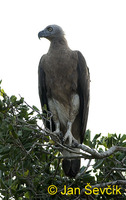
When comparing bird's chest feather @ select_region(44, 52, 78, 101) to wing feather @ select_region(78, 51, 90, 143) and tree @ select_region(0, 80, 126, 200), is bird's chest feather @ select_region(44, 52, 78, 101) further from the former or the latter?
tree @ select_region(0, 80, 126, 200)

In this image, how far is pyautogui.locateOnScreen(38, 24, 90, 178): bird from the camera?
7.24m

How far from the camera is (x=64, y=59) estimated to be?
729 cm

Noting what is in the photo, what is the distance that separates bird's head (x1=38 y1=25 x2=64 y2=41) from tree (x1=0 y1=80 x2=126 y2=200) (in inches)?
107

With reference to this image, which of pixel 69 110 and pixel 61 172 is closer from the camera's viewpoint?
pixel 61 172

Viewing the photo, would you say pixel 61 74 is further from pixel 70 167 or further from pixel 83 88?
pixel 70 167

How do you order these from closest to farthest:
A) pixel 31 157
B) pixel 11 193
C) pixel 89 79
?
pixel 11 193, pixel 31 157, pixel 89 79

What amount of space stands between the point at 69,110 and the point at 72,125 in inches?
17.5

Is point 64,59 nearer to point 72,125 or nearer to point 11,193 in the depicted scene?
point 72,125

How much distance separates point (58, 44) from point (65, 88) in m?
1.04

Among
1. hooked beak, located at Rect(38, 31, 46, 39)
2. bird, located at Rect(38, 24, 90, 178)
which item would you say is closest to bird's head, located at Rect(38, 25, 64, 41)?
hooked beak, located at Rect(38, 31, 46, 39)

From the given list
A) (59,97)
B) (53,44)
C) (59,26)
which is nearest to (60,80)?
(59,97)

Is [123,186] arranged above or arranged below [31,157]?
below

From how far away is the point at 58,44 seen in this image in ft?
25.3

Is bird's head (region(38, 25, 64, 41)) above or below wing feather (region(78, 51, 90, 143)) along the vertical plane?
above
